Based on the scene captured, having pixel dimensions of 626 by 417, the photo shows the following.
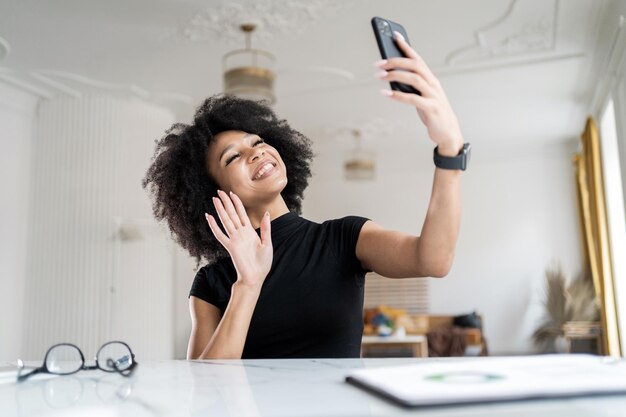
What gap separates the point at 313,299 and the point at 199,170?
0.60 meters

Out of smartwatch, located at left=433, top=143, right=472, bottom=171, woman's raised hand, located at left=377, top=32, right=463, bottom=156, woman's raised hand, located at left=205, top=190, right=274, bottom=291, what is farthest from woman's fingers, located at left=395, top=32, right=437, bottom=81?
woman's raised hand, located at left=205, top=190, right=274, bottom=291

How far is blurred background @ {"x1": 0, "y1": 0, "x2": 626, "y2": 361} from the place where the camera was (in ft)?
14.2

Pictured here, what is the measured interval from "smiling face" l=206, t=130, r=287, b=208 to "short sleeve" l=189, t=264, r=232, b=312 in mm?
201

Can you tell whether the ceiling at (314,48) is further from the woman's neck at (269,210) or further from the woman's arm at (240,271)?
the woman's arm at (240,271)

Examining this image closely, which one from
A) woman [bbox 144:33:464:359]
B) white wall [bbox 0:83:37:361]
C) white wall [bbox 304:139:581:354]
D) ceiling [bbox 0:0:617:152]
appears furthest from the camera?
white wall [bbox 304:139:581:354]

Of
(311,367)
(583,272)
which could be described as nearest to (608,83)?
(583,272)

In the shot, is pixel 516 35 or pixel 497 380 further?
pixel 516 35

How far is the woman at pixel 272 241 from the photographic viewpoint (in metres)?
1.17

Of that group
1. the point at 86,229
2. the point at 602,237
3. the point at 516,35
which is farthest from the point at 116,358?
the point at 602,237

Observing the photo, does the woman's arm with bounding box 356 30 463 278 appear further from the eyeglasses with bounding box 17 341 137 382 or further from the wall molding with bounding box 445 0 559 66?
the wall molding with bounding box 445 0 559 66

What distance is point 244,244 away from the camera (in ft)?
4.32

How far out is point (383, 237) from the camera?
137 cm

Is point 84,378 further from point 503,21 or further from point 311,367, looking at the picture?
point 503,21

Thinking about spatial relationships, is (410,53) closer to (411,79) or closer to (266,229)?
(411,79)
